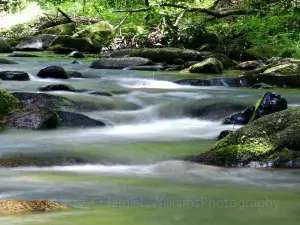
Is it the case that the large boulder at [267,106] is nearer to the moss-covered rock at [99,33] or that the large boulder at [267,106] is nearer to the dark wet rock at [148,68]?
the dark wet rock at [148,68]

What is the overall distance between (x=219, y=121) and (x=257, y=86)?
3.04 m

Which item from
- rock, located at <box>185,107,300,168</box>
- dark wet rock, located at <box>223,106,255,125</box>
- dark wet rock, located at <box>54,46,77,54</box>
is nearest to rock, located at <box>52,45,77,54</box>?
dark wet rock, located at <box>54,46,77,54</box>

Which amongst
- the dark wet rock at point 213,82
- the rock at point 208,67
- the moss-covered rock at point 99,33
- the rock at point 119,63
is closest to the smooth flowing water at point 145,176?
the dark wet rock at point 213,82

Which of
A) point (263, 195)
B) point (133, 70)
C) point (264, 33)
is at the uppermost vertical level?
point (264, 33)

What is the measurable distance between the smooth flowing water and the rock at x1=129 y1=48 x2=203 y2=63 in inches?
203

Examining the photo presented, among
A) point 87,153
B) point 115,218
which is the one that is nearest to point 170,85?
point 87,153

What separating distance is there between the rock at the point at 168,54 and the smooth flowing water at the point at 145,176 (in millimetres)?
5149

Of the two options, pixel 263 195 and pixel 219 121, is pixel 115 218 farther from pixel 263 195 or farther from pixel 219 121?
pixel 219 121

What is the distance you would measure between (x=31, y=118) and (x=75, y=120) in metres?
0.55

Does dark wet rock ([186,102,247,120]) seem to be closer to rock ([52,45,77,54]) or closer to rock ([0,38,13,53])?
rock ([52,45,77,54])

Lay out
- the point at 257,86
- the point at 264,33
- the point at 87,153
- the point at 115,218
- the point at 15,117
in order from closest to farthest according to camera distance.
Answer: the point at 115,218
the point at 87,153
the point at 15,117
the point at 257,86
the point at 264,33

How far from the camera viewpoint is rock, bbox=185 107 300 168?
179 inches

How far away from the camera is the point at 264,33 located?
48.1ft

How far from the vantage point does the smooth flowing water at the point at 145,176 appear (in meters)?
2.79
